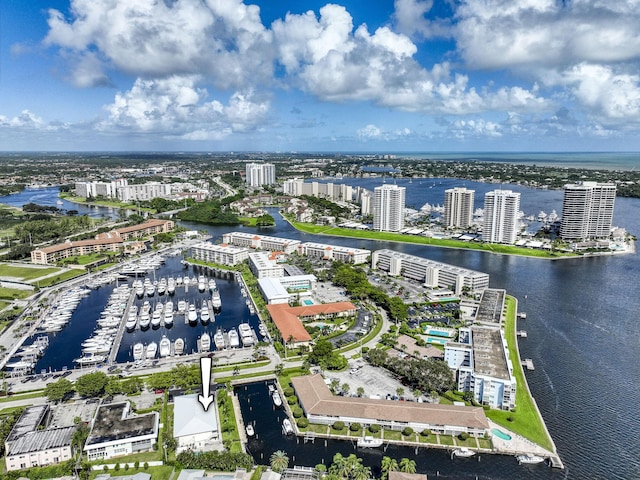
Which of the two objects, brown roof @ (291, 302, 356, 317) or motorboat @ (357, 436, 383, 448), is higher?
brown roof @ (291, 302, 356, 317)

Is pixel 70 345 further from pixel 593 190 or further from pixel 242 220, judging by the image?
pixel 593 190

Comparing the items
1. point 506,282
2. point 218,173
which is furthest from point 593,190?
point 218,173

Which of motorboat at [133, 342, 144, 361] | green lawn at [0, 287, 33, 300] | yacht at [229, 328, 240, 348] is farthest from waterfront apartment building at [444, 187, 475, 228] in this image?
green lawn at [0, 287, 33, 300]

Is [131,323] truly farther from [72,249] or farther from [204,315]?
[72,249]

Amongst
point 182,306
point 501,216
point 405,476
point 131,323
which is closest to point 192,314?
point 182,306

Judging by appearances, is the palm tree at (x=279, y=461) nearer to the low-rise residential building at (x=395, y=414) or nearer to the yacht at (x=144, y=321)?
the low-rise residential building at (x=395, y=414)

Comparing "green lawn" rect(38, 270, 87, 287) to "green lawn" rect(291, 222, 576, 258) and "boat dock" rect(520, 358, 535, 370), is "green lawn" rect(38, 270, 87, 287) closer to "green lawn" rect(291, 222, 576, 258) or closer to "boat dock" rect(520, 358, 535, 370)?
"green lawn" rect(291, 222, 576, 258)
